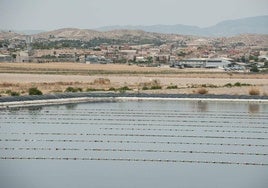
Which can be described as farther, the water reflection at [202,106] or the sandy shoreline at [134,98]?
the sandy shoreline at [134,98]

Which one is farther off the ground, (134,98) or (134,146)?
(134,146)

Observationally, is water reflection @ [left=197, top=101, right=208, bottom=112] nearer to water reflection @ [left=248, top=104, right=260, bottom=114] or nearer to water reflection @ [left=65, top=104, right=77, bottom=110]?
water reflection @ [left=248, top=104, right=260, bottom=114]

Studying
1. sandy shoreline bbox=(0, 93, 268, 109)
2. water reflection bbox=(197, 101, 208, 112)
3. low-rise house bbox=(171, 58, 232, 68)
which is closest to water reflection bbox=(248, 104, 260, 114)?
sandy shoreline bbox=(0, 93, 268, 109)

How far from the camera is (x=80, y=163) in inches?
309

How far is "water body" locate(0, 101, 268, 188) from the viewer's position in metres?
7.01

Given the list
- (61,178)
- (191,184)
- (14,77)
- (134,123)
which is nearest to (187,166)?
(191,184)

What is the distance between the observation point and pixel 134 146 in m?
9.12

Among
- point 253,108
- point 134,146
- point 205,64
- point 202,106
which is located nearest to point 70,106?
point 202,106

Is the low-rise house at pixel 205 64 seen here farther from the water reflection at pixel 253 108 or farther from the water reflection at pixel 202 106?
the water reflection at pixel 253 108

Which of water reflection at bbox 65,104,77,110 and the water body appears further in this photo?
water reflection at bbox 65,104,77,110

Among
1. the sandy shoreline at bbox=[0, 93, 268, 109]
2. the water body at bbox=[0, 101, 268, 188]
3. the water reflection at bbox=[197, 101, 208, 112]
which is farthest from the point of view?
the sandy shoreline at bbox=[0, 93, 268, 109]

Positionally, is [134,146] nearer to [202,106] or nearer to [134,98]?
[202,106]

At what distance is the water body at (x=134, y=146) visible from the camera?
7012 millimetres

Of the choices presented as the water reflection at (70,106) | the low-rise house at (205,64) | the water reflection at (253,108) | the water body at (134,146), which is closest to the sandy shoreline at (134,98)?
the water reflection at (70,106)
